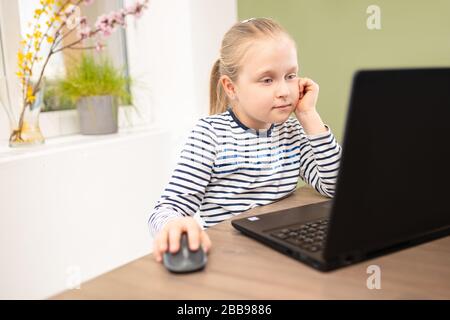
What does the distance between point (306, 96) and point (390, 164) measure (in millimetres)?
633

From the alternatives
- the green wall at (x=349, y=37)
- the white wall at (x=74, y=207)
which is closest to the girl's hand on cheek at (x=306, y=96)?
the green wall at (x=349, y=37)

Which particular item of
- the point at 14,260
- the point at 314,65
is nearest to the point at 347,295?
the point at 14,260

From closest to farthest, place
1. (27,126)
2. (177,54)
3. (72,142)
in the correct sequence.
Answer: (27,126) → (72,142) → (177,54)

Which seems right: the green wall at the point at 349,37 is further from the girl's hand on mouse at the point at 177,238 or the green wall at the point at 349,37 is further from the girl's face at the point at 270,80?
the girl's hand on mouse at the point at 177,238

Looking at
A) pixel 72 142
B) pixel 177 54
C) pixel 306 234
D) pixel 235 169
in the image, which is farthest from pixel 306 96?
pixel 177 54

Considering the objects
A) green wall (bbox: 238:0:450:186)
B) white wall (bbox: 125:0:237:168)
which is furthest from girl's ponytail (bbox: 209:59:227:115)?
white wall (bbox: 125:0:237:168)

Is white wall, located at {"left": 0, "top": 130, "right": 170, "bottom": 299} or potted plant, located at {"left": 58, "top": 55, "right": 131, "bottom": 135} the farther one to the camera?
potted plant, located at {"left": 58, "top": 55, "right": 131, "bottom": 135}

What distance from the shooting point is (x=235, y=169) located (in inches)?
44.7

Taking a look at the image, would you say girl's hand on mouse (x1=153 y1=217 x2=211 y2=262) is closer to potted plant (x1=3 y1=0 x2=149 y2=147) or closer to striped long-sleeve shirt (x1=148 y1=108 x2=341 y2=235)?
striped long-sleeve shirt (x1=148 y1=108 x2=341 y2=235)

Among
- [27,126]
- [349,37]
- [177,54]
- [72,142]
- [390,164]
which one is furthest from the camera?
[177,54]

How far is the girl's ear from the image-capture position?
1190mm

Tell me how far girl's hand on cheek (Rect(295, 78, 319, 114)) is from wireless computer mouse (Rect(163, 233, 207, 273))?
563 millimetres

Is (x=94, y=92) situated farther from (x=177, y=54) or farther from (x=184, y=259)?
(x=184, y=259)

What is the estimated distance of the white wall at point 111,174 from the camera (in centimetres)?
144
